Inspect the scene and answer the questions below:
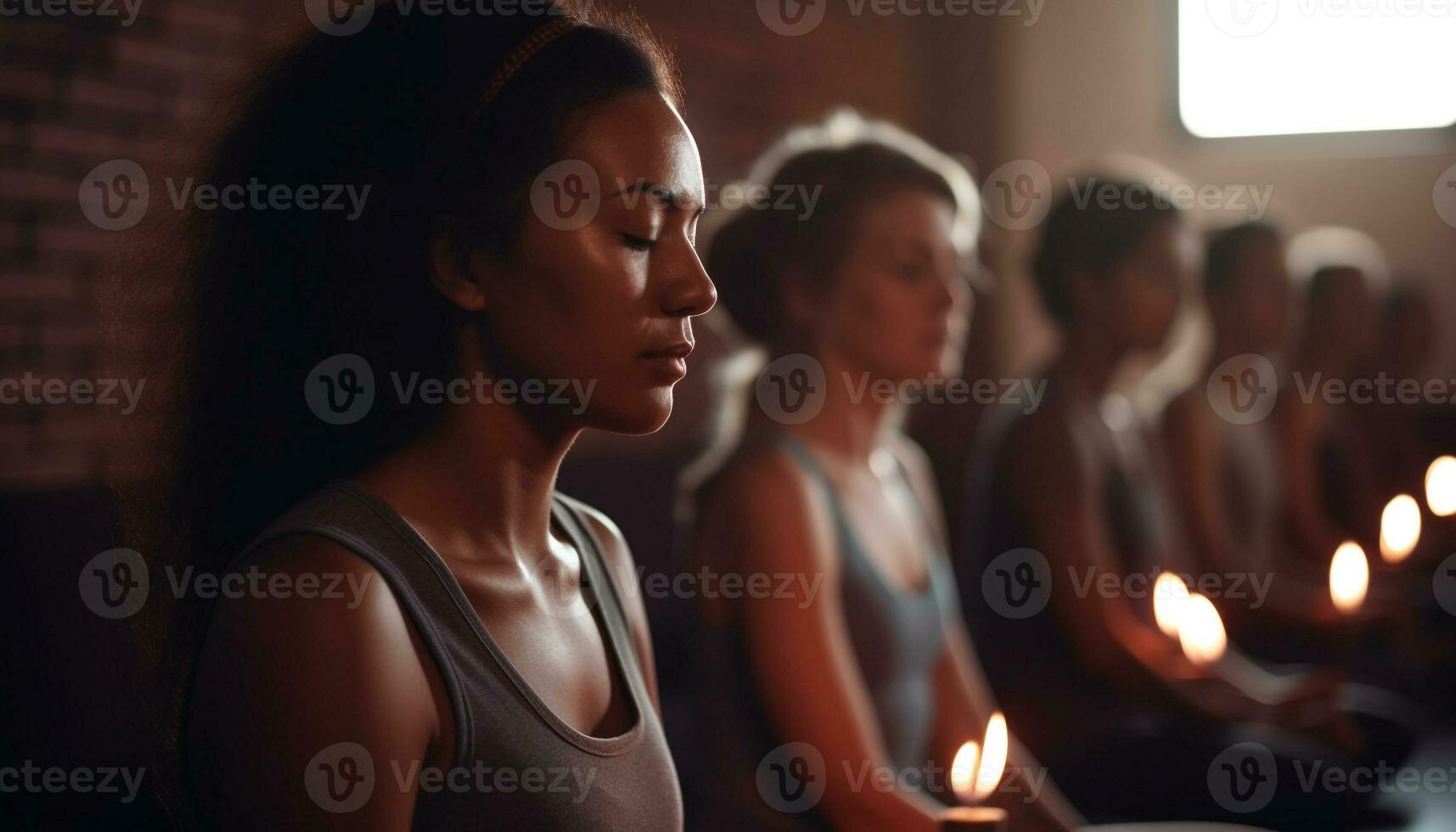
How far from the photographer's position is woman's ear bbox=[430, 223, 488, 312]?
2.70 feet

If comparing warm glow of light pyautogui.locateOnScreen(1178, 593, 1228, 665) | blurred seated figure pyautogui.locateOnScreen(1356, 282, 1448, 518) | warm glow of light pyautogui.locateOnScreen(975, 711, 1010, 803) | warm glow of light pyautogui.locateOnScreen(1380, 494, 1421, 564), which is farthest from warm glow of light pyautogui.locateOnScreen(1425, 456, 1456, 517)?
warm glow of light pyautogui.locateOnScreen(975, 711, 1010, 803)

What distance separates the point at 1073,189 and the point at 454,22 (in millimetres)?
1892

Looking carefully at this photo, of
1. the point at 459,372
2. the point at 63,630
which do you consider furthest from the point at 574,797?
the point at 63,630

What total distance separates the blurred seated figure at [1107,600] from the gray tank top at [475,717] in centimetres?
123

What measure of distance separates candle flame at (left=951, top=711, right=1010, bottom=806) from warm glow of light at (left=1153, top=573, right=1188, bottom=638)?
0.96m

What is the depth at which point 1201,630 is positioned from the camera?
1894 mm

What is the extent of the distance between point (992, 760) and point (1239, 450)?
273 centimetres

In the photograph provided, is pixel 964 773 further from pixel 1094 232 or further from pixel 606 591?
pixel 1094 232

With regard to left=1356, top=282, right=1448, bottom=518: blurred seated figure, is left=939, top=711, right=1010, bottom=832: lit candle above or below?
below

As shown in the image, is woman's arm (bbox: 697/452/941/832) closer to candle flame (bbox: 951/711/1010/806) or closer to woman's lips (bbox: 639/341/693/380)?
candle flame (bbox: 951/711/1010/806)

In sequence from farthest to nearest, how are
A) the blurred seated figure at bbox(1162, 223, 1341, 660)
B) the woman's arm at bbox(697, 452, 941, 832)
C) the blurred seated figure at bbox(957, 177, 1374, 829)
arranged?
the blurred seated figure at bbox(1162, 223, 1341, 660), the blurred seated figure at bbox(957, 177, 1374, 829), the woman's arm at bbox(697, 452, 941, 832)

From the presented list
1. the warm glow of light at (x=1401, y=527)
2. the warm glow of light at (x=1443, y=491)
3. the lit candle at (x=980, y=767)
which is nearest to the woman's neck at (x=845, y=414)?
the lit candle at (x=980, y=767)

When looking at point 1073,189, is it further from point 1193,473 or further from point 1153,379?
point 1153,379

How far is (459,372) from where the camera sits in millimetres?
840
